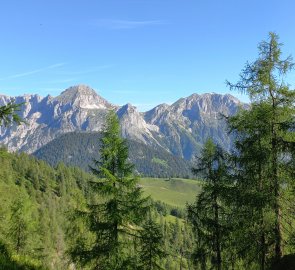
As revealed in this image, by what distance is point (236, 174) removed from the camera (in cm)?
2084

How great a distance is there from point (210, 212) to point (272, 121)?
9625 mm

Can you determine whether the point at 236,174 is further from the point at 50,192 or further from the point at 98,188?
the point at 50,192

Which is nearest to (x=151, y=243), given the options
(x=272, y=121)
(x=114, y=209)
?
(x=114, y=209)

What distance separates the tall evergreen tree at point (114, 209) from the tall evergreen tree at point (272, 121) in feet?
24.8

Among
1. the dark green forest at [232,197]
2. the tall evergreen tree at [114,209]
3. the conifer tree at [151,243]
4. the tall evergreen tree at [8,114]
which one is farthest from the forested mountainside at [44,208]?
the tall evergreen tree at [8,114]

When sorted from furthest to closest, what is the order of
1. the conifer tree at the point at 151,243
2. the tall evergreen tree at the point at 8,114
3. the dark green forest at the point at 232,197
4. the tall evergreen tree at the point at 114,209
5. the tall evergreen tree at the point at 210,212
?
the tall evergreen tree at the point at 210,212, the conifer tree at the point at 151,243, the tall evergreen tree at the point at 114,209, the dark green forest at the point at 232,197, the tall evergreen tree at the point at 8,114

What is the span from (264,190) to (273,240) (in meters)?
2.62

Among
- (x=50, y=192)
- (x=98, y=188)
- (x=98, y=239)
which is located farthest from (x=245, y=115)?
(x=50, y=192)

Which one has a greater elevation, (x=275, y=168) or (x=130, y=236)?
(x=275, y=168)

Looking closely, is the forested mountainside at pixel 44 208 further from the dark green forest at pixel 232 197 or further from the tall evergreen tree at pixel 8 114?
the tall evergreen tree at pixel 8 114

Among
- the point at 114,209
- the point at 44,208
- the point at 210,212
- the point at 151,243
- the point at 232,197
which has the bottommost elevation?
the point at 44,208

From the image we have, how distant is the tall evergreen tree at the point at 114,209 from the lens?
69.9 feet

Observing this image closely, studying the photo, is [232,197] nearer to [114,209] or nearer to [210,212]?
[210,212]

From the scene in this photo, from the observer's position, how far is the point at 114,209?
71.0 ft
